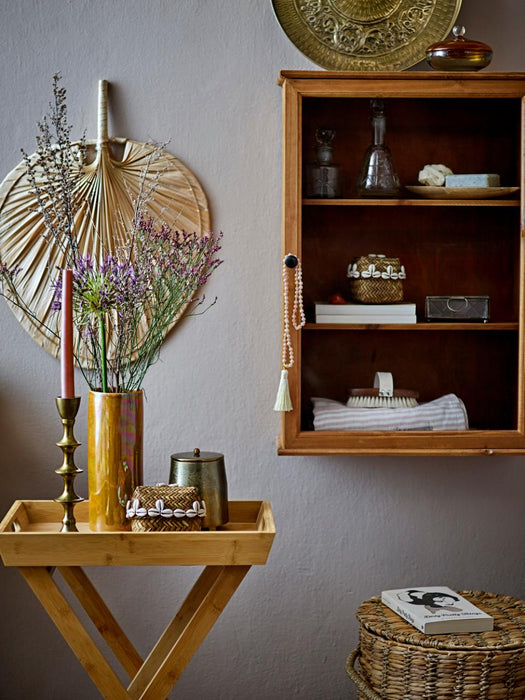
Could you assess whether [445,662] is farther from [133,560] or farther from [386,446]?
[133,560]

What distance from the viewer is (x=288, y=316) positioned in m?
2.29

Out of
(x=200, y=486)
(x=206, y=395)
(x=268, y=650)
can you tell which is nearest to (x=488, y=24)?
(x=206, y=395)

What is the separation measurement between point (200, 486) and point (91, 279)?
0.51 meters

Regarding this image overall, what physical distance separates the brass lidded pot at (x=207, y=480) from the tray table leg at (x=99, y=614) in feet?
1.11

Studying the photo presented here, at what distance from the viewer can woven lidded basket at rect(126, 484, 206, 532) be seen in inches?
72.1

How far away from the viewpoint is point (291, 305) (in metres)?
2.29

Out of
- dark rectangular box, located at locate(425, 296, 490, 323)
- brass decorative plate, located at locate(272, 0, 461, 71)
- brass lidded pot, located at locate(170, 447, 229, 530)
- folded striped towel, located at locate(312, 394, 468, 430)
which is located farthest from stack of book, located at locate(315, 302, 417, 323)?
brass decorative plate, located at locate(272, 0, 461, 71)

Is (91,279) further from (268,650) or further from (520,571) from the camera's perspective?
(520,571)

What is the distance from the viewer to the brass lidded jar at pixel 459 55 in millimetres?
2275

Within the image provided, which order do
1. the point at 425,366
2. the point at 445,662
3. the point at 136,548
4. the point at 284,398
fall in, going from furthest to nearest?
the point at 425,366 < the point at 284,398 < the point at 445,662 < the point at 136,548

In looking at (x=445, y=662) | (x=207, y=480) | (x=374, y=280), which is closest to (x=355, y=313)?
(x=374, y=280)

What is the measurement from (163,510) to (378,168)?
110 cm

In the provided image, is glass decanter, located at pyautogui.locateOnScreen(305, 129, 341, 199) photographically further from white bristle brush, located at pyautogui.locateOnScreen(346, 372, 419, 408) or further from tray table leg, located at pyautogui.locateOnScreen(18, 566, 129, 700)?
tray table leg, located at pyautogui.locateOnScreen(18, 566, 129, 700)

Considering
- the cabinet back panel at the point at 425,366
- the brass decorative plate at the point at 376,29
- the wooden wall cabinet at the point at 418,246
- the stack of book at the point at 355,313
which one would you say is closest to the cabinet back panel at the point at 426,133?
the wooden wall cabinet at the point at 418,246
